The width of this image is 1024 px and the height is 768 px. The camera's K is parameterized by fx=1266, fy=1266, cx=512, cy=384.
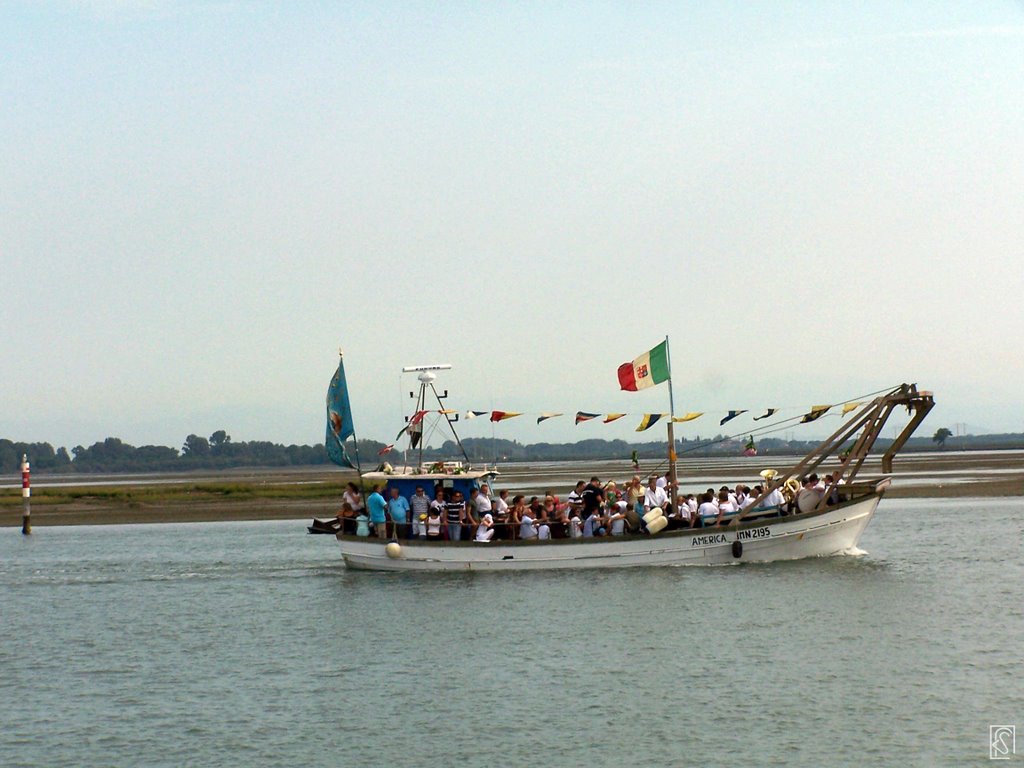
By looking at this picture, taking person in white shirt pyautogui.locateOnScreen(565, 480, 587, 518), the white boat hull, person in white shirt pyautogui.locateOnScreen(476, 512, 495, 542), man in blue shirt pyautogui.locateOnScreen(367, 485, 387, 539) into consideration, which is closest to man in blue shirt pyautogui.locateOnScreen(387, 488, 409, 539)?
man in blue shirt pyautogui.locateOnScreen(367, 485, 387, 539)

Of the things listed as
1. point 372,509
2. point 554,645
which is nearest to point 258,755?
point 554,645

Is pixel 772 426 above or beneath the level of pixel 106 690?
above

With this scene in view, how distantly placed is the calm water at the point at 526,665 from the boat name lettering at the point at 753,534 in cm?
76

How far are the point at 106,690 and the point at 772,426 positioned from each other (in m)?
20.1

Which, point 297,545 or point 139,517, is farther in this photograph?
point 139,517

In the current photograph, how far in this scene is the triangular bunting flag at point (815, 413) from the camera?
32.5 metres

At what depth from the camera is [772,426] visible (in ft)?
114

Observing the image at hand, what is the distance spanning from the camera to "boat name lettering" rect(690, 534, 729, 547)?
99.4 ft

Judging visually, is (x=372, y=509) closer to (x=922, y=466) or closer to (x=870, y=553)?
(x=870, y=553)
